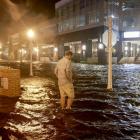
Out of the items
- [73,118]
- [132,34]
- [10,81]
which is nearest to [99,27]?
[132,34]

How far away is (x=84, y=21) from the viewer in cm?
6134

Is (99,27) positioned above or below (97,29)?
above

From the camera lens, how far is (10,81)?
40.6ft

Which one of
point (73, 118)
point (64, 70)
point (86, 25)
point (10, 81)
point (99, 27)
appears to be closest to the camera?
point (73, 118)

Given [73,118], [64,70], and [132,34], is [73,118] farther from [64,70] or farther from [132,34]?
[132,34]

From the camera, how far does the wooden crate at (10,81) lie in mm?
12391

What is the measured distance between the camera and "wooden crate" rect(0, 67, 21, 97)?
12.4m

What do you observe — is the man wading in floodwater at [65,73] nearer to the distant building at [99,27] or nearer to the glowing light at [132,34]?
the distant building at [99,27]

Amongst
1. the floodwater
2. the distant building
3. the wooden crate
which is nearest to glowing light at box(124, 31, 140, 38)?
the distant building

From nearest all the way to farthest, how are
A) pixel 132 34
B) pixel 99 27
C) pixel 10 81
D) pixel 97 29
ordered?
pixel 10 81
pixel 99 27
pixel 97 29
pixel 132 34

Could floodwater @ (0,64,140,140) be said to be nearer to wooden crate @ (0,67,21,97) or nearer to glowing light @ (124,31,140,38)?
wooden crate @ (0,67,21,97)

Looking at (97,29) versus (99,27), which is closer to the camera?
(99,27)

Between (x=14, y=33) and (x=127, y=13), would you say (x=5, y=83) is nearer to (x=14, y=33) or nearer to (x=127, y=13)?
(x=127, y=13)

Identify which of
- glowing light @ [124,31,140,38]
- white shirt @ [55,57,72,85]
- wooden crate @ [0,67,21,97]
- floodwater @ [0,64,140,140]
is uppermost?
glowing light @ [124,31,140,38]
